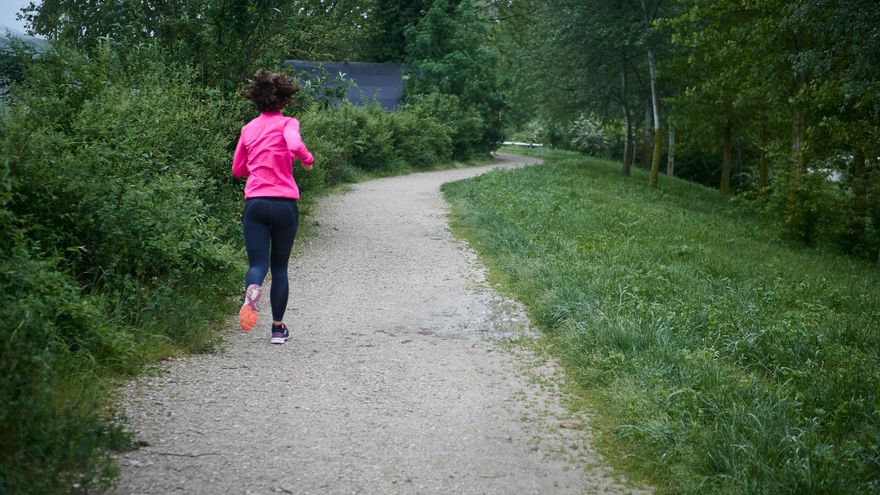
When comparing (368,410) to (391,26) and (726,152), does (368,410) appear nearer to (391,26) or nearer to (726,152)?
(726,152)

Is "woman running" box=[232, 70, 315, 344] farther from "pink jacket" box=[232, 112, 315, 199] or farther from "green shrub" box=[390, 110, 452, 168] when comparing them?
"green shrub" box=[390, 110, 452, 168]

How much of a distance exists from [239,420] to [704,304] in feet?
15.1

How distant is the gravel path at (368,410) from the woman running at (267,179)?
1.99ft

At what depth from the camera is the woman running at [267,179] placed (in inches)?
229

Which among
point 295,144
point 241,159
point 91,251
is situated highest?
point 295,144

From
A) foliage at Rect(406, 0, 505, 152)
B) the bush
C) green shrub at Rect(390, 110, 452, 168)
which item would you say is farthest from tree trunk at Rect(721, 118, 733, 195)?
the bush

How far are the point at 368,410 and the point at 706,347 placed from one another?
2.82 meters

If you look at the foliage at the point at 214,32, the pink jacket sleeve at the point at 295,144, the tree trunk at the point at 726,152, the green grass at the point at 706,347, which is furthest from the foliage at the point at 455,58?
the pink jacket sleeve at the point at 295,144

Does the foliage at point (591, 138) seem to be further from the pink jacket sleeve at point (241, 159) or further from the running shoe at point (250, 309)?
the running shoe at point (250, 309)

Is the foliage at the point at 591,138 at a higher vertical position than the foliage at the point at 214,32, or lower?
lower

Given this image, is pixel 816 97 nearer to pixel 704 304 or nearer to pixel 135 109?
pixel 704 304

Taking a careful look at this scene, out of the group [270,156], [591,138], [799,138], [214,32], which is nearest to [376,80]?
[799,138]

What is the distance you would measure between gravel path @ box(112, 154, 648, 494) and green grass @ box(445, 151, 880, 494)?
0.39m

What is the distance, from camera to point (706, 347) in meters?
5.96
